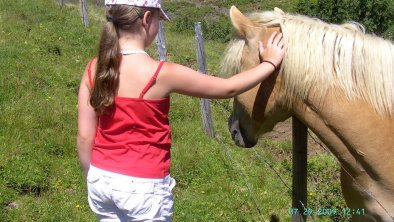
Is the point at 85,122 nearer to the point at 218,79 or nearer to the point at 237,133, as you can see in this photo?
the point at 218,79

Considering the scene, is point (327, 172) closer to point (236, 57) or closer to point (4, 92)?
point (236, 57)

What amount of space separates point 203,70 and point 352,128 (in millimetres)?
3685

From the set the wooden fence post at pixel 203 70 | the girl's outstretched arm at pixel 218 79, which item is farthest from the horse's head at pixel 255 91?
the wooden fence post at pixel 203 70

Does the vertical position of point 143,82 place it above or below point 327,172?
above

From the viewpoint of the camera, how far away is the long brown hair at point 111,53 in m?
2.14

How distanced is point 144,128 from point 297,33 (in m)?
0.85

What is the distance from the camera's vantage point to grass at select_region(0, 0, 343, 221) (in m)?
4.56

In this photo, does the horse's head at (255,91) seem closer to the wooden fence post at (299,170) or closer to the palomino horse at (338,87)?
the palomino horse at (338,87)

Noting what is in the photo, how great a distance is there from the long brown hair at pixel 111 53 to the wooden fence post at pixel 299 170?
1083 millimetres

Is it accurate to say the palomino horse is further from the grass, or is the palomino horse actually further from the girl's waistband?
the grass

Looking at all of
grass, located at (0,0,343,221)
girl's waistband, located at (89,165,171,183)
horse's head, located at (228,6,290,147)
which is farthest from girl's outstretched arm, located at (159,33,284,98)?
grass, located at (0,0,343,221)

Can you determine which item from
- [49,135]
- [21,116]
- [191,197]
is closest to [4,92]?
[21,116]

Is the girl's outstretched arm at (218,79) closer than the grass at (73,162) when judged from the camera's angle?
Yes

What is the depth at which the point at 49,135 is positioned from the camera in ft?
18.7
